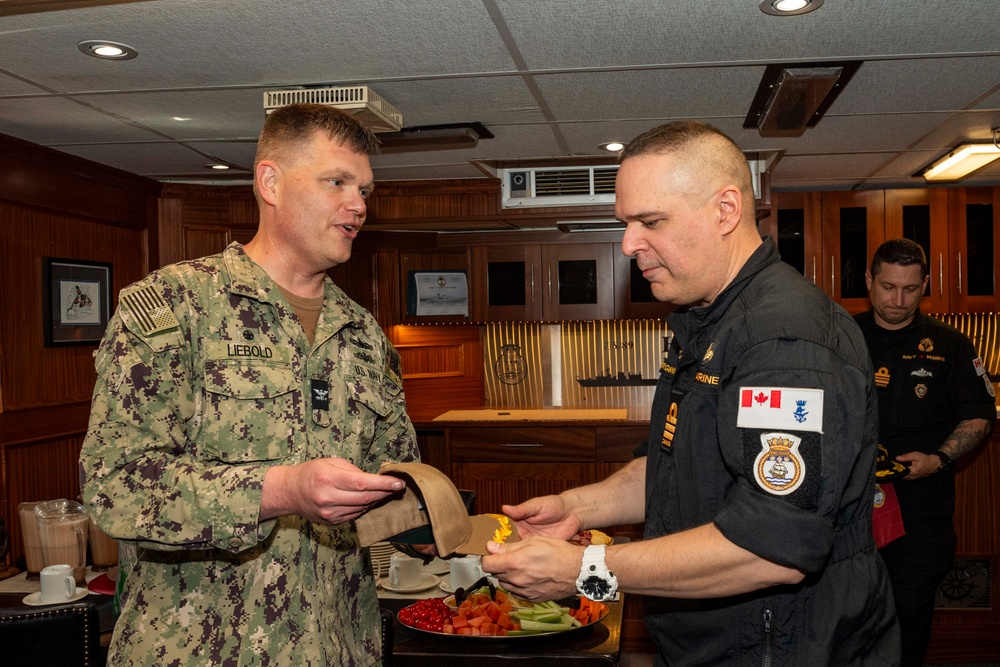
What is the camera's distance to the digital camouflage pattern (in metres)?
1.71

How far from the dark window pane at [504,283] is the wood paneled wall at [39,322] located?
300 centimetres

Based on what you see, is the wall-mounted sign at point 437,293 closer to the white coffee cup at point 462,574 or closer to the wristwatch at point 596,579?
the white coffee cup at point 462,574

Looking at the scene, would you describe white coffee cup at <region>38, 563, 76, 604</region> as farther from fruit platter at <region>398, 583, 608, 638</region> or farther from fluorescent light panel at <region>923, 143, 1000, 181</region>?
fluorescent light panel at <region>923, 143, 1000, 181</region>

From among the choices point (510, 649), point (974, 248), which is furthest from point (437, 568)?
point (974, 248)

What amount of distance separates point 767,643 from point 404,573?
1457 mm

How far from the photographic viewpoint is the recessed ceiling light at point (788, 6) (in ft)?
8.49

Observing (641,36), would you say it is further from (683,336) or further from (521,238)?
(521,238)

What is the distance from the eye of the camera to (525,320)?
23.4 ft

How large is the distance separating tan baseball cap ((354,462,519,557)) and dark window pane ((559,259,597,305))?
17.2 feet

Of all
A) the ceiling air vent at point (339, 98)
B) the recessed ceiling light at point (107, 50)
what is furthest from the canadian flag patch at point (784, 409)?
the recessed ceiling light at point (107, 50)

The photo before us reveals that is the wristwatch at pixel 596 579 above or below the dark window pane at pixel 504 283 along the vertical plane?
below

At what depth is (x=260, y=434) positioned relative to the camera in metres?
1.92

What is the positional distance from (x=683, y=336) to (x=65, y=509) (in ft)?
8.54

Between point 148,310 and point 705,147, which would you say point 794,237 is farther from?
point 148,310
